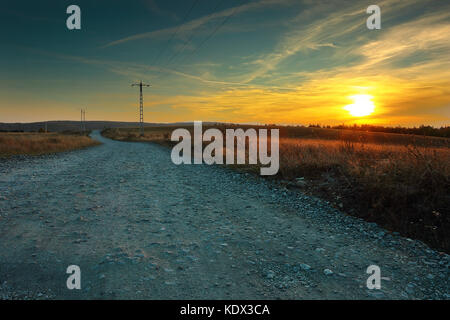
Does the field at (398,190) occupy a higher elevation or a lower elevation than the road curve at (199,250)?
higher

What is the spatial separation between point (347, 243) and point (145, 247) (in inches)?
135

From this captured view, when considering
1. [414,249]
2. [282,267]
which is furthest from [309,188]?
[282,267]

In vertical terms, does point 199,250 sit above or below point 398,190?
below

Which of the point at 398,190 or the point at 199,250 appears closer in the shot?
the point at 199,250

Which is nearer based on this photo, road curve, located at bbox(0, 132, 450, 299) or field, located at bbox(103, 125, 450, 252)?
road curve, located at bbox(0, 132, 450, 299)

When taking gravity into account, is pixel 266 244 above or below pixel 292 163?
below

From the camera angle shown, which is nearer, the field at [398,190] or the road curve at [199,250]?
the road curve at [199,250]

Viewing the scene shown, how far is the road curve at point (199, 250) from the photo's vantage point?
3.27 metres

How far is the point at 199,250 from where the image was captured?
170 inches

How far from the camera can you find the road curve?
129 inches

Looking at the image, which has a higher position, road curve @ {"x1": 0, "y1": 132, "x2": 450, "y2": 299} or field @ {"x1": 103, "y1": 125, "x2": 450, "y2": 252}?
field @ {"x1": 103, "y1": 125, "x2": 450, "y2": 252}

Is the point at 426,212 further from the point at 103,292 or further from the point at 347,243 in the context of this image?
the point at 103,292
